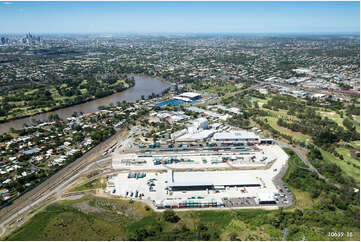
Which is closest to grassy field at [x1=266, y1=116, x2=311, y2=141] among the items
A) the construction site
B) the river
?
the construction site

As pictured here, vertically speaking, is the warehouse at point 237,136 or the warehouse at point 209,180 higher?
the warehouse at point 237,136

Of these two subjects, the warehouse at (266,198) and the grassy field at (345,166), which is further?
the grassy field at (345,166)

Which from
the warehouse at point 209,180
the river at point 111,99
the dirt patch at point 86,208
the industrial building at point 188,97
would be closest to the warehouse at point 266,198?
the warehouse at point 209,180

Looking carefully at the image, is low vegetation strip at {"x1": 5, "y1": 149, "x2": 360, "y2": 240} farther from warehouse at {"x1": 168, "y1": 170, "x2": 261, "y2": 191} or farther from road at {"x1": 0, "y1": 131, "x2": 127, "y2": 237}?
warehouse at {"x1": 168, "y1": 170, "x2": 261, "y2": 191}

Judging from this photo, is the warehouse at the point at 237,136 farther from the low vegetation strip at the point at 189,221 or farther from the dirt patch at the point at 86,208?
the dirt patch at the point at 86,208

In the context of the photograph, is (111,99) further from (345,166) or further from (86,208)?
(345,166)

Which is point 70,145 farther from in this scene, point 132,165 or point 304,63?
point 304,63

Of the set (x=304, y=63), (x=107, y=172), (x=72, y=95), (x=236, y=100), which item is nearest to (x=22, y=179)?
(x=107, y=172)
